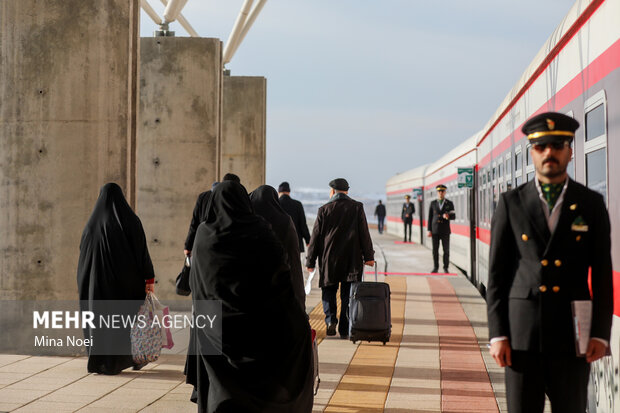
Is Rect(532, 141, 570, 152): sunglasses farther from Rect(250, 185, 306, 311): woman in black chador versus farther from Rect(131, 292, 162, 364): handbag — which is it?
Rect(131, 292, 162, 364): handbag

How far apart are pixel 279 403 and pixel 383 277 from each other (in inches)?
509

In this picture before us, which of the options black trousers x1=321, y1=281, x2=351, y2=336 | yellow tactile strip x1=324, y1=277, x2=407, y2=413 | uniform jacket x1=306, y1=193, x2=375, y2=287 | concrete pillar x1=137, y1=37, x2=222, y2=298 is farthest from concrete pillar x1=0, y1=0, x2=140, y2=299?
concrete pillar x1=137, y1=37, x2=222, y2=298

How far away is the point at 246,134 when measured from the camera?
22.2 meters

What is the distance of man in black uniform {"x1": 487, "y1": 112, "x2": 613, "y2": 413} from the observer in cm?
346

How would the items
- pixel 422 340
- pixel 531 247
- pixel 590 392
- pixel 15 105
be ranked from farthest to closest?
pixel 422 340, pixel 15 105, pixel 590 392, pixel 531 247

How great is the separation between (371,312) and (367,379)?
1523 millimetres

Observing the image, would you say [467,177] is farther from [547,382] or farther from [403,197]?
[403,197]

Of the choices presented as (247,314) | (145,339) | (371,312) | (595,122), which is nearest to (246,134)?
(371,312)

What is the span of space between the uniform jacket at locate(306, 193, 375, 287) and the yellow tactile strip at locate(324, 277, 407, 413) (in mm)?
825

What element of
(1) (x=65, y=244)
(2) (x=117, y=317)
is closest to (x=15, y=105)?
(1) (x=65, y=244)

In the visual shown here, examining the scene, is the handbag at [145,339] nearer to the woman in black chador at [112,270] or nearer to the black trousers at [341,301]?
the woman in black chador at [112,270]

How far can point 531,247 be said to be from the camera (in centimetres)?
354

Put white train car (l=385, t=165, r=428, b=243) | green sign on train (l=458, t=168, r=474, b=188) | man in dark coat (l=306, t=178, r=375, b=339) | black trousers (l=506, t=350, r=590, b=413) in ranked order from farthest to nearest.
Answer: white train car (l=385, t=165, r=428, b=243), green sign on train (l=458, t=168, r=474, b=188), man in dark coat (l=306, t=178, r=375, b=339), black trousers (l=506, t=350, r=590, b=413)

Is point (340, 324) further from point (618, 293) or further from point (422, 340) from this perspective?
point (618, 293)
